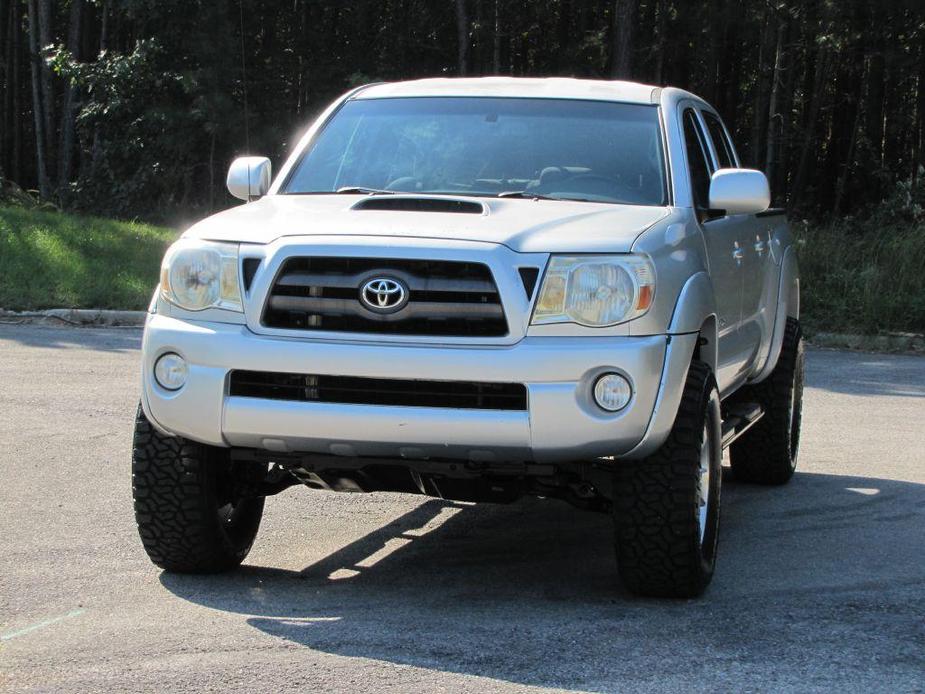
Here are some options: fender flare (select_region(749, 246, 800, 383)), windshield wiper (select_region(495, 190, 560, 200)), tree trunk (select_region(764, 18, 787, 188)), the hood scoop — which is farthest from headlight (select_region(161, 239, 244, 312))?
tree trunk (select_region(764, 18, 787, 188))

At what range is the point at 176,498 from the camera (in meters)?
5.43

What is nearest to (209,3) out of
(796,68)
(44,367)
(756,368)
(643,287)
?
(796,68)

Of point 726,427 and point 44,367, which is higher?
point 726,427

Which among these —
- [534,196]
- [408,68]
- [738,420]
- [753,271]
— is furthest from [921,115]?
[534,196]

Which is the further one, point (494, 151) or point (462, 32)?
point (462, 32)

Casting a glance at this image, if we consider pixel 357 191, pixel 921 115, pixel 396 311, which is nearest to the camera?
pixel 396 311

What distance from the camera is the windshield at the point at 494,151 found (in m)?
6.16

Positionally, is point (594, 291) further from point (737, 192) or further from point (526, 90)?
point (526, 90)

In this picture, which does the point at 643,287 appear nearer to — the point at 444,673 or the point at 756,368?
the point at 444,673

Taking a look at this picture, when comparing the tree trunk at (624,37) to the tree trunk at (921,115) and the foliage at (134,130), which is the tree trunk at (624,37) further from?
the foliage at (134,130)

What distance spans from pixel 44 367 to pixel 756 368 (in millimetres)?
6578

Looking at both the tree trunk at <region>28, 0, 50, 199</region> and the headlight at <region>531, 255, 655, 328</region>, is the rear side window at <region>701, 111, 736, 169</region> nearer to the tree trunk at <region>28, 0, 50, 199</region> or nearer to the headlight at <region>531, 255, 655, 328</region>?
the headlight at <region>531, 255, 655, 328</region>

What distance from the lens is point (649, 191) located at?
20.1 feet

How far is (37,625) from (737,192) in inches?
126
